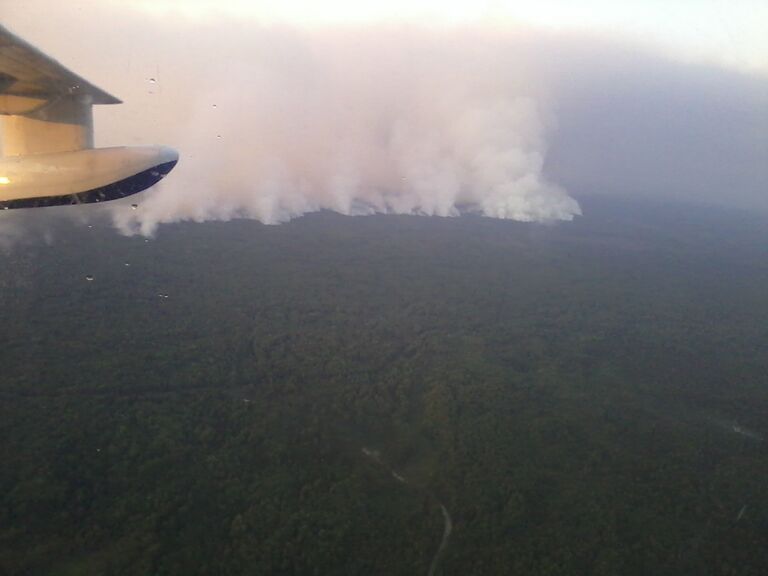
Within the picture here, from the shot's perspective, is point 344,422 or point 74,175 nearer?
point 74,175

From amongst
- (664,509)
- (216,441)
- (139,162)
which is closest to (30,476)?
(216,441)

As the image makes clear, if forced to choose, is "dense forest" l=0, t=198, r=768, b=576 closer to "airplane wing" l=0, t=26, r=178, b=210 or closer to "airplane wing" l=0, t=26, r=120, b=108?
"airplane wing" l=0, t=26, r=178, b=210

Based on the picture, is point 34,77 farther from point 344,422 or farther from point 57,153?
point 344,422

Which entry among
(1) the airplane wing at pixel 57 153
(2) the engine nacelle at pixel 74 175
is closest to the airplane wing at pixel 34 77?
(1) the airplane wing at pixel 57 153

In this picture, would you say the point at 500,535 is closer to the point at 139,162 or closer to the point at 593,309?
the point at 139,162

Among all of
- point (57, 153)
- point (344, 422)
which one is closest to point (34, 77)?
point (57, 153)

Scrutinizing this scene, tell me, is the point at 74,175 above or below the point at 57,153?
below
